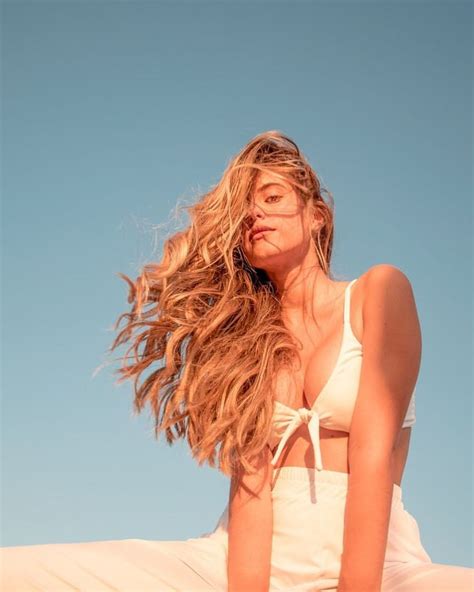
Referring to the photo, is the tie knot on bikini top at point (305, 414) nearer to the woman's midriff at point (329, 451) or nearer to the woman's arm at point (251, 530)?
the woman's midriff at point (329, 451)

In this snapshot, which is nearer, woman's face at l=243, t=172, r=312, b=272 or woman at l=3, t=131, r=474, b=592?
woman at l=3, t=131, r=474, b=592

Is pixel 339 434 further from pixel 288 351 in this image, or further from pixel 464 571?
pixel 464 571

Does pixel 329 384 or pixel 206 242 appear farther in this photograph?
pixel 206 242

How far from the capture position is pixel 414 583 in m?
3.29

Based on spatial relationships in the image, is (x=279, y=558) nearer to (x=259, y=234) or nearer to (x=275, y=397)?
(x=275, y=397)

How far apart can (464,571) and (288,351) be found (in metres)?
1.47

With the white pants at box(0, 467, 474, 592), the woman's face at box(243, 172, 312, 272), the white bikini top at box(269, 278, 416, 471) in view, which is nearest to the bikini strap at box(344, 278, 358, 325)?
the white bikini top at box(269, 278, 416, 471)

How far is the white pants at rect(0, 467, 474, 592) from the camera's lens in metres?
3.14

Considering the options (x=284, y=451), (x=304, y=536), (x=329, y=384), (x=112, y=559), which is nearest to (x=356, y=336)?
(x=329, y=384)

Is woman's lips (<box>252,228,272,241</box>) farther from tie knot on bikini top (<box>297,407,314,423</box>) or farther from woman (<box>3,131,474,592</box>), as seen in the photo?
tie knot on bikini top (<box>297,407,314,423</box>)

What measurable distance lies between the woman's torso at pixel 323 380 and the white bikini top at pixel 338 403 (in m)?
0.03

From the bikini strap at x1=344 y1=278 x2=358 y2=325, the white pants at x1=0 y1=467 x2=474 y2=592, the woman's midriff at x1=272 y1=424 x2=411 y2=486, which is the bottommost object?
the white pants at x1=0 y1=467 x2=474 y2=592

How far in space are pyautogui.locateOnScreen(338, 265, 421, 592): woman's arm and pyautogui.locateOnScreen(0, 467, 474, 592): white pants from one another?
15 cm

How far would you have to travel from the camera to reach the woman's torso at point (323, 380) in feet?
12.4
